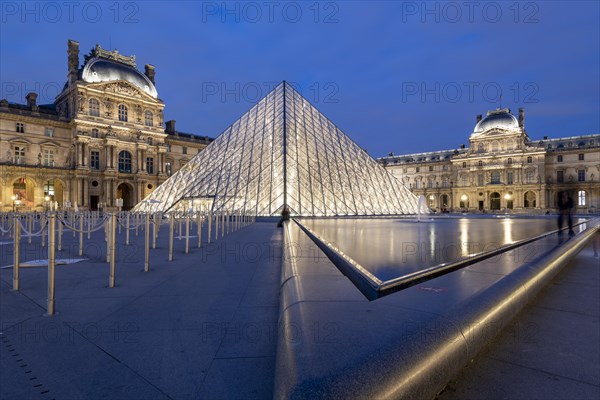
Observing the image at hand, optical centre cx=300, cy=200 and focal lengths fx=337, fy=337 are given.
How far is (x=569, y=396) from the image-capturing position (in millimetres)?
1449

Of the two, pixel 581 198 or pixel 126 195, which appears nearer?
pixel 126 195

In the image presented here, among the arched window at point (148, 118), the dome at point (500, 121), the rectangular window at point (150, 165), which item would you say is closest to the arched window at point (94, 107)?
the arched window at point (148, 118)

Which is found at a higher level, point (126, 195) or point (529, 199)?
point (126, 195)

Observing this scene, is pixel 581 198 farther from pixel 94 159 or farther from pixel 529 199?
pixel 94 159

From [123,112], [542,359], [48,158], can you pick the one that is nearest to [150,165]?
[123,112]

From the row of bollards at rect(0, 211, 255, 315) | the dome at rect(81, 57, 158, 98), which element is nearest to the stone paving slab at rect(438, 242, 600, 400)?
the row of bollards at rect(0, 211, 255, 315)

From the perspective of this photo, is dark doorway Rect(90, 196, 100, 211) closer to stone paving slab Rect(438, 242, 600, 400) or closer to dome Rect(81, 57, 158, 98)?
dome Rect(81, 57, 158, 98)

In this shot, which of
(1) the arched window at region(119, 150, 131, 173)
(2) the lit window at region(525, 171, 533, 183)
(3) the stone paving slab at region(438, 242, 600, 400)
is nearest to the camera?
(3) the stone paving slab at region(438, 242, 600, 400)

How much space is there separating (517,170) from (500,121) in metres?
8.17

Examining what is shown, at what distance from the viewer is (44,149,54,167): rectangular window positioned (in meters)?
36.2

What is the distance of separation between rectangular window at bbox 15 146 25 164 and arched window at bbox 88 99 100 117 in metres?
7.53

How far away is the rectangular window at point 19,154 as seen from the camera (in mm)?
34500

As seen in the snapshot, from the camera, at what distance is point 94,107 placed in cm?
3731

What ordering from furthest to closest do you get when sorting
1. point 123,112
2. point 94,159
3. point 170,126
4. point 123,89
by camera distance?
point 170,126, point 123,112, point 123,89, point 94,159
